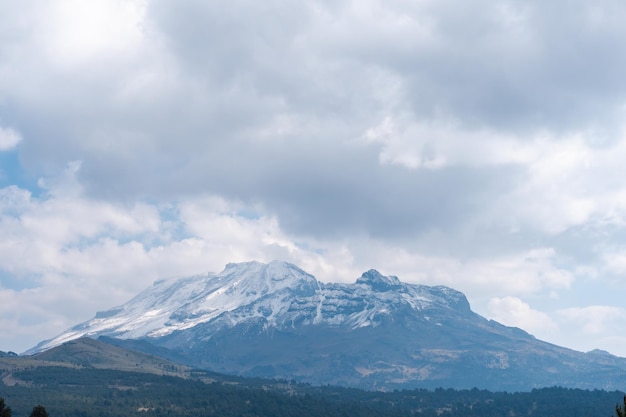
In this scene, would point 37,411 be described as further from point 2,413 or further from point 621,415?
point 621,415

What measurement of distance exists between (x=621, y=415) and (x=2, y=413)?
138568 millimetres

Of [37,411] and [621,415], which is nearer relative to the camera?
[621,415]

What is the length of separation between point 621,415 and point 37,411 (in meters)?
141

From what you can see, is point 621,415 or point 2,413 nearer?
point 621,415

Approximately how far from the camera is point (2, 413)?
17175 cm

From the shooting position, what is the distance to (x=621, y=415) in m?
81.8

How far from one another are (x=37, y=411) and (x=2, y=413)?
32.3 ft

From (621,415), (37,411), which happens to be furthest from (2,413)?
(621,415)
